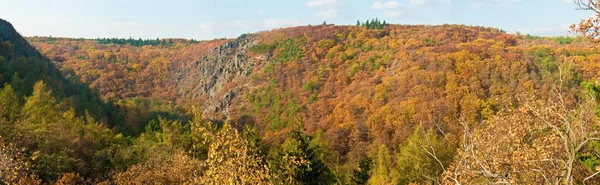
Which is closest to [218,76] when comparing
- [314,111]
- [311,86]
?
[311,86]

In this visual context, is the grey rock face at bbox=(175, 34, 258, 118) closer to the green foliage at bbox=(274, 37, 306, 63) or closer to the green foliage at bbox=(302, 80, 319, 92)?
the green foliage at bbox=(274, 37, 306, 63)

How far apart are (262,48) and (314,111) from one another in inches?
2400

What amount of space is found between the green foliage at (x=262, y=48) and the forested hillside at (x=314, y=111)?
46.1 inches

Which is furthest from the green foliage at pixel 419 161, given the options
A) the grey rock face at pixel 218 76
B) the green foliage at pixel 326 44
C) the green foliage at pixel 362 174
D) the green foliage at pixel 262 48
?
the green foliage at pixel 262 48

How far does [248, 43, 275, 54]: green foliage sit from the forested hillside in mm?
1172

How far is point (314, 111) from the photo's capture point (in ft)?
337

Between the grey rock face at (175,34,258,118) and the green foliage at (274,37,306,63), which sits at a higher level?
the green foliage at (274,37,306,63)

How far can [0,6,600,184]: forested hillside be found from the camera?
1253cm

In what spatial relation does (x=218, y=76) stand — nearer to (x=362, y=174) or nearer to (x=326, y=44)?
(x=326, y=44)

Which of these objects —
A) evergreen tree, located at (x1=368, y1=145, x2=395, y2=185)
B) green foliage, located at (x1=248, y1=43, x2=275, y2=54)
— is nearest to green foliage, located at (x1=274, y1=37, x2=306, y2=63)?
green foliage, located at (x1=248, y1=43, x2=275, y2=54)

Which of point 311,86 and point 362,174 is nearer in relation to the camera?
point 362,174

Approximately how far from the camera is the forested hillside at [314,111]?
1253cm

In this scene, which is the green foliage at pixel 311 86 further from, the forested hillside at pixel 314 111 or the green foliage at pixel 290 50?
the green foliage at pixel 290 50

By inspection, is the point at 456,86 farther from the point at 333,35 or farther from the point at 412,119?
the point at 333,35
